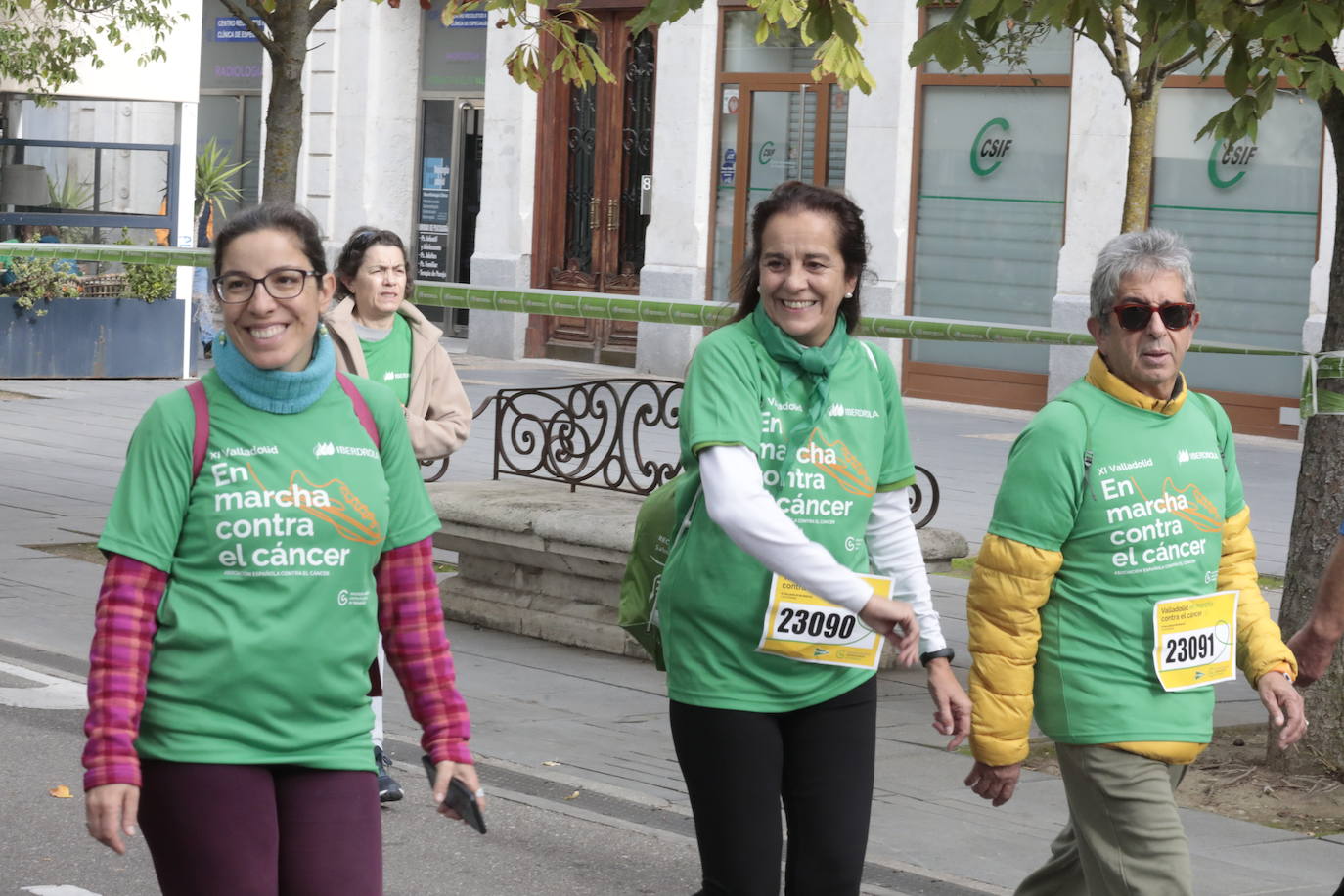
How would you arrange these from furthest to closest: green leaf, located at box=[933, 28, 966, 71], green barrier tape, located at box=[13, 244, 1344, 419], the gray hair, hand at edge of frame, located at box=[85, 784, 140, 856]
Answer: green barrier tape, located at box=[13, 244, 1344, 419] → green leaf, located at box=[933, 28, 966, 71] → the gray hair → hand at edge of frame, located at box=[85, 784, 140, 856]

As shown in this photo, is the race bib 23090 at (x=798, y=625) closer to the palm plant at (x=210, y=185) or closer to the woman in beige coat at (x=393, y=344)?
the woman in beige coat at (x=393, y=344)

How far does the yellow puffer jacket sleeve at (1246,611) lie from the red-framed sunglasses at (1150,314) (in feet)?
1.38

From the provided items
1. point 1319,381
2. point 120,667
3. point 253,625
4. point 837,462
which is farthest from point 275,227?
point 1319,381

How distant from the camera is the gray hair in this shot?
13.0 feet

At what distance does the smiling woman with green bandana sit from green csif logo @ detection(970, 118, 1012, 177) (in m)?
15.7

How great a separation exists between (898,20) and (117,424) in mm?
7957

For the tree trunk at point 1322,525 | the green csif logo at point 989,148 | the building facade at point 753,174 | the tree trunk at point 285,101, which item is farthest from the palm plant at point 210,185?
the tree trunk at point 1322,525

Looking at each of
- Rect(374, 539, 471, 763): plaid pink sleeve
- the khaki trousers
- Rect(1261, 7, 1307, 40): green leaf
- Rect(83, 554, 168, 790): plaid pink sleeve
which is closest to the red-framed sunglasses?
the khaki trousers

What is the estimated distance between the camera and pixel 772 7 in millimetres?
7902

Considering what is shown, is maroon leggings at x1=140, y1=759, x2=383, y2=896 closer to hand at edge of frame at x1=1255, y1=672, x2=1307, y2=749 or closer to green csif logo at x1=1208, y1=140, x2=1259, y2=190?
hand at edge of frame at x1=1255, y1=672, x2=1307, y2=749

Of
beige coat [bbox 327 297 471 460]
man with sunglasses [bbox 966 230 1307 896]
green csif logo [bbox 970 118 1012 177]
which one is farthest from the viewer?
green csif logo [bbox 970 118 1012 177]

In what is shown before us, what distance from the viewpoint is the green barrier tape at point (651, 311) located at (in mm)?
7570

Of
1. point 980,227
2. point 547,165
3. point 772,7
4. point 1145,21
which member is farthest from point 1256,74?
point 547,165

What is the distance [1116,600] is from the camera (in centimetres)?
391
